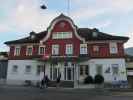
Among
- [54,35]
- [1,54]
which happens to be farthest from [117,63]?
[1,54]

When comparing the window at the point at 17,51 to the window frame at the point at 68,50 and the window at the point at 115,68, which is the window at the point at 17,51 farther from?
the window at the point at 115,68

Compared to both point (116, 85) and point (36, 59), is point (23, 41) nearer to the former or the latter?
point (36, 59)

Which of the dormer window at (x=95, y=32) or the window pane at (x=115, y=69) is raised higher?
the dormer window at (x=95, y=32)

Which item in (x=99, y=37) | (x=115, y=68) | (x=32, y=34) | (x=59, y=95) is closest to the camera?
(x=59, y=95)

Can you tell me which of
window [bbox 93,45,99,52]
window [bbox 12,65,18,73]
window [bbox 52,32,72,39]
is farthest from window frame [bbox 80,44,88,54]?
window [bbox 12,65,18,73]

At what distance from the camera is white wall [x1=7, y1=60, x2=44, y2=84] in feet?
117

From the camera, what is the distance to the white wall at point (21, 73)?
1407 inches

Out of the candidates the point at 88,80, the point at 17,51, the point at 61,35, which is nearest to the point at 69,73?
the point at 88,80

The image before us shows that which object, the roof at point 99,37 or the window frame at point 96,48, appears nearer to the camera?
the roof at point 99,37

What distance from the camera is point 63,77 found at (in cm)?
3378

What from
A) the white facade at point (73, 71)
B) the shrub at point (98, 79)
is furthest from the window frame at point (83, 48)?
Answer: the shrub at point (98, 79)

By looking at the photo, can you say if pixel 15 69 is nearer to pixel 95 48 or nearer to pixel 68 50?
pixel 68 50

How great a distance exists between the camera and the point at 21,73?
36.4 metres

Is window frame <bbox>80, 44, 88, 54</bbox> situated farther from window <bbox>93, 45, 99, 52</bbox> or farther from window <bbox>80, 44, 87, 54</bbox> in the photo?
window <bbox>93, 45, 99, 52</bbox>
